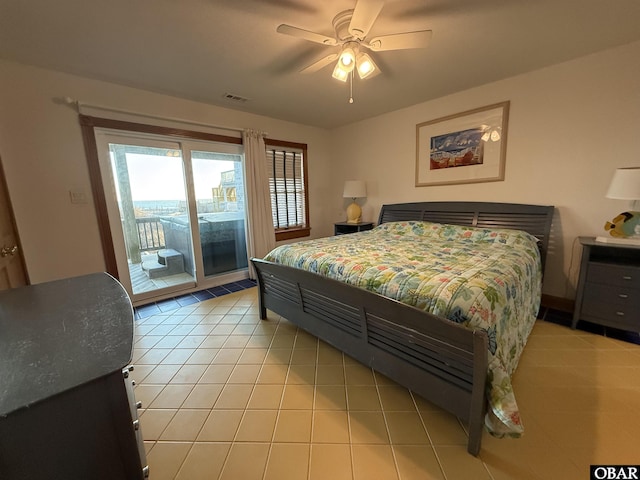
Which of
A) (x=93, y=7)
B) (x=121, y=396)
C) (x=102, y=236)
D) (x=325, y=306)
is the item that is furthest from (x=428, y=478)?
(x=102, y=236)

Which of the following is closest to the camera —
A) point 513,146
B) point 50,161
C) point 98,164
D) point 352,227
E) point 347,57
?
point 347,57

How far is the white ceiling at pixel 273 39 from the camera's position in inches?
67.1

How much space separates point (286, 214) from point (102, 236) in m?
2.47

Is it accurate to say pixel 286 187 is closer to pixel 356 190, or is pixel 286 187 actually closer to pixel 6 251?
pixel 356 190

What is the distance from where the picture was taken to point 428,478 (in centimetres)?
121

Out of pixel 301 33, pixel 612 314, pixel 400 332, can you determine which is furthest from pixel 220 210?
pixel 612 314

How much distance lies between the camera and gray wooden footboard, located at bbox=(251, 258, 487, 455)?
4.15 ft

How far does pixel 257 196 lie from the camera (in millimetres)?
3850

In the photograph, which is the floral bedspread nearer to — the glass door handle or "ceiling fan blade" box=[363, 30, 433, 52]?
"ceiling fan blade" box=[363, 30, 433, 52]

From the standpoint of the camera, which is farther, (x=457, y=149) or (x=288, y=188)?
(x=288, y=188)

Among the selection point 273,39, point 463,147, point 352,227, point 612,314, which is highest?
point 273,39

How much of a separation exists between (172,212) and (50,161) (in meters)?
1.18

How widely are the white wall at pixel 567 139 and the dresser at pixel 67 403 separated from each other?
3587 mm

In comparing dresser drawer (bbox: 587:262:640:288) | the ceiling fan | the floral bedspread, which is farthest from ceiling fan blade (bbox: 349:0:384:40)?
dresser drawer (bbox: 587:262:640:288)
